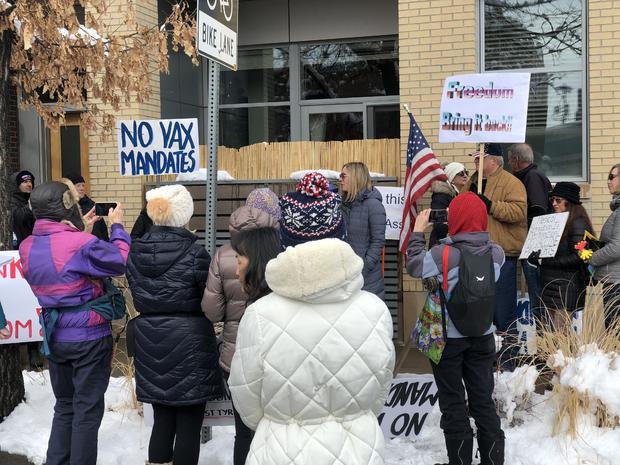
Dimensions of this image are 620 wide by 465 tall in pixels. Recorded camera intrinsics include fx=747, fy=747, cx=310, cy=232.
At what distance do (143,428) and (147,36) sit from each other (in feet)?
11.1

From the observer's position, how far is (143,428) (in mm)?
5621

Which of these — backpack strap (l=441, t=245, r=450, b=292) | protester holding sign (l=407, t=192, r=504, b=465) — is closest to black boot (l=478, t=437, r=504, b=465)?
protester holding sign (l=407, t=192, r=504, b=465)

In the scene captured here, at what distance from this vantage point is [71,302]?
14.6ft

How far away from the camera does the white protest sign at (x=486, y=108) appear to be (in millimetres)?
6773

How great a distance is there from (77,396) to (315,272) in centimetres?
245

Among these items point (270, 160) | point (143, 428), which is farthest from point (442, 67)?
point (143, 428)

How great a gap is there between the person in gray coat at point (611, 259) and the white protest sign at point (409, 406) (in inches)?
64.8

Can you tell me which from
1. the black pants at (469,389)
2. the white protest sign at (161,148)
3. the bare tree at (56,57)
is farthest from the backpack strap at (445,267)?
the white protest sign at (161,148)

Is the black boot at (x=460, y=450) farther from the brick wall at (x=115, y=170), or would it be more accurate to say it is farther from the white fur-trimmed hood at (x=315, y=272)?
the brick wall at (x=115, y=170)

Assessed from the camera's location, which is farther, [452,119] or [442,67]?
[442,67]

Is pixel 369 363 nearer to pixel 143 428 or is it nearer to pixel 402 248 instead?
pixel 143 428

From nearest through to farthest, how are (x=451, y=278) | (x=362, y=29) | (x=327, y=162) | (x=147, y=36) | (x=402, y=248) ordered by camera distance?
(x=451, y=278)
(x=147, y=36)
(x=402, y=248)
(x=327, y=162)
(x=362, y=29)

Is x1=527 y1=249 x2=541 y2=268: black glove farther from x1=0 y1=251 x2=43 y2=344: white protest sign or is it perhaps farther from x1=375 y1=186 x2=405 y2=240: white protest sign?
x1=0 y1=251 x2=43 y2=344: white protest sign

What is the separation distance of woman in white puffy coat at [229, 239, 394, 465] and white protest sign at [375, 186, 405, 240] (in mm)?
5607
